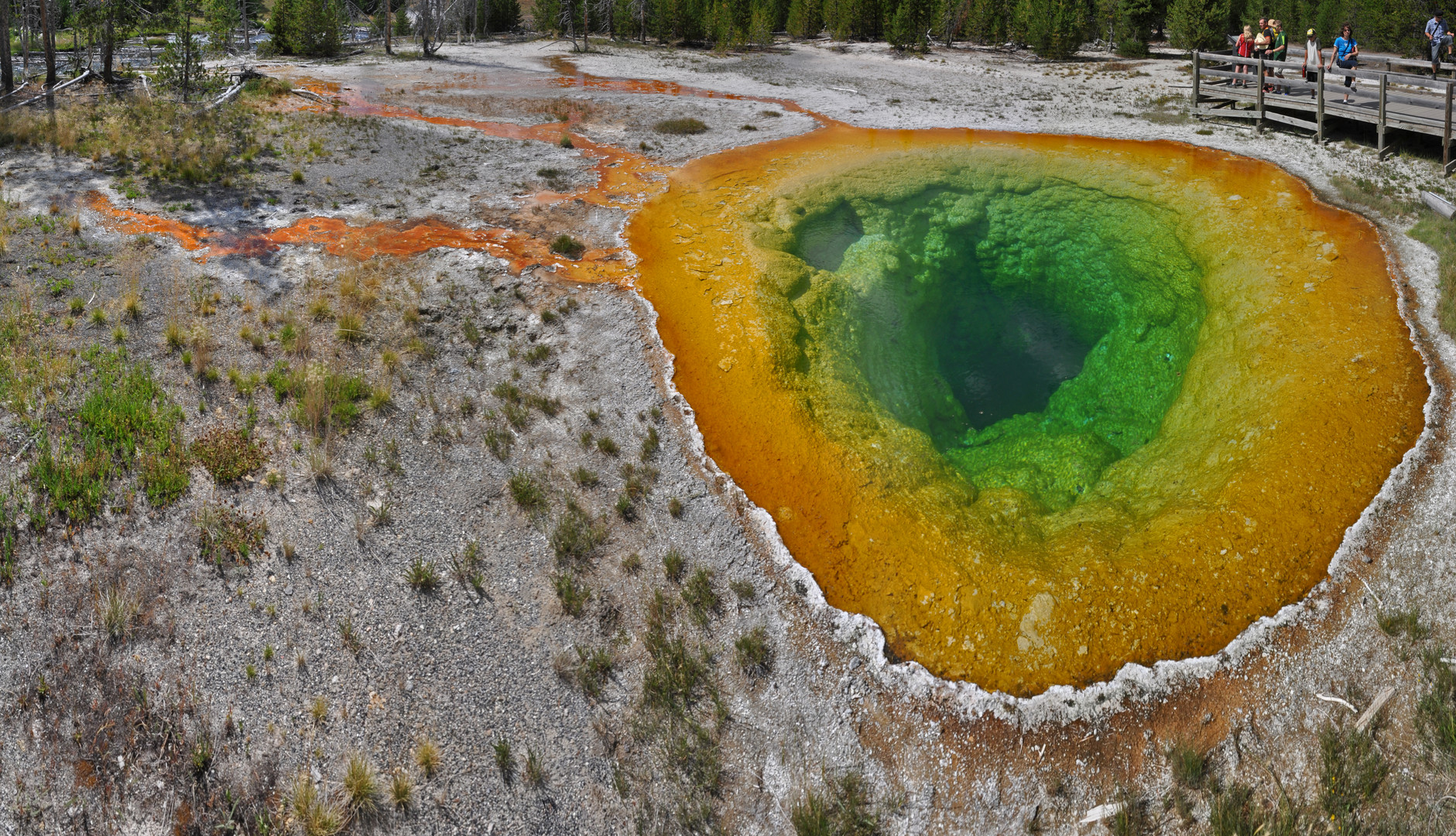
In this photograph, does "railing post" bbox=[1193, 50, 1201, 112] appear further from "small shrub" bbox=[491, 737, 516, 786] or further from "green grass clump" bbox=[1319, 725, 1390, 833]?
"small shrub" bbox=[491, 737, 516, 786]

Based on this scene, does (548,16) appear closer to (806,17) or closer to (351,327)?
(806,17)

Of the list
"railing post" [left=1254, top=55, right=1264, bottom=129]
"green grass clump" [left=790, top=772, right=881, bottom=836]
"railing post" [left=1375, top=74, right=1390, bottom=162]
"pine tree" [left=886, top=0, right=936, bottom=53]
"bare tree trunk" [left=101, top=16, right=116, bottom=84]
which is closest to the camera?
"green grass clump" [left=790, top=772, right=881, bottom=836]

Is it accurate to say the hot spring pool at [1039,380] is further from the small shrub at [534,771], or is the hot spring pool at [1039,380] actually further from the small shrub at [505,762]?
the small shrub at [505,762]

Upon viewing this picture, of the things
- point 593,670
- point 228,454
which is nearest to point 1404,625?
point 593,670

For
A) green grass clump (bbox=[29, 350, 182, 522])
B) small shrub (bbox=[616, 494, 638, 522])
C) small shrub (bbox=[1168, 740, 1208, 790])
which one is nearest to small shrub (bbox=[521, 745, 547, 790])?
small shrub (bbox=[616, 494, 638, 522])

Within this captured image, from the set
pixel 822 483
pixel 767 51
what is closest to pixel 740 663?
pixel 822 483

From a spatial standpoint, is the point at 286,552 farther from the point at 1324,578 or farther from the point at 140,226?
the point at 1324,578

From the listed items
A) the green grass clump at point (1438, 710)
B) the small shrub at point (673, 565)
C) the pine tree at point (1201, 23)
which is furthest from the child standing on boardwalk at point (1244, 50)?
the small shrub at point (673, 565)
